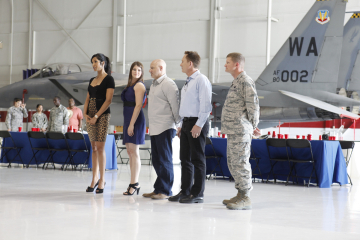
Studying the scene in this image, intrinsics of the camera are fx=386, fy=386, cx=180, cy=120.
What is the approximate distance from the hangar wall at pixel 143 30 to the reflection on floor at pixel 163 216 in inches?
359

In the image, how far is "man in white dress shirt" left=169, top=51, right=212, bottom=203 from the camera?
11.5 feet

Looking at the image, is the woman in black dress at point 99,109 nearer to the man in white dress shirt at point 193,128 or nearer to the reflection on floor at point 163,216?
the reflection on floor at point 163,216

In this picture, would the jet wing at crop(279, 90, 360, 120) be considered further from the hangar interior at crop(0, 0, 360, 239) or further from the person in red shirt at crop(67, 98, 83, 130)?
the person in red shirt at crop(67, 98, 83, 130)

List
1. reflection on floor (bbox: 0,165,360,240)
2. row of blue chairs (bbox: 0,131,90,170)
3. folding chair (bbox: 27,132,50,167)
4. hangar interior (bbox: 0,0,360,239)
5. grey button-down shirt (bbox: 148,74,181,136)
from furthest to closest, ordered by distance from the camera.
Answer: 1. folding chair (bbox: 27,132,50,167)
2. row of blue chairs (bbox: 0,131,90,170)
3. grey button-down shirt (bbox: 148,74,181,136)
4. hangar interior (bbox: 0,0,360,239)
5. reflection on floor (bbox: 0,165,360,240)

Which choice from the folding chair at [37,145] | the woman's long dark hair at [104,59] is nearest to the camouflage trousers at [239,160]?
the woman's long dark hair at [104,59]

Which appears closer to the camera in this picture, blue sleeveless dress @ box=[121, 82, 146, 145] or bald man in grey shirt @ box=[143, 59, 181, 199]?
bald man in grey shirt @ box=[143, 59, 181, 199]

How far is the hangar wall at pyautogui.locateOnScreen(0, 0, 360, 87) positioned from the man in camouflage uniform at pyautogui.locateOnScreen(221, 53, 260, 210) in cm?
959

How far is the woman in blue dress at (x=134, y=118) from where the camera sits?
3.81m

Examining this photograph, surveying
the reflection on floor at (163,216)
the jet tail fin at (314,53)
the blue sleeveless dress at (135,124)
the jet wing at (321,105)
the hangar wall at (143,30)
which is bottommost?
the reflection on floor at (163,216)

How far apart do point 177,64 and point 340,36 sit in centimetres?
676

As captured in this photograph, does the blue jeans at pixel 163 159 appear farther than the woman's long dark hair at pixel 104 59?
No

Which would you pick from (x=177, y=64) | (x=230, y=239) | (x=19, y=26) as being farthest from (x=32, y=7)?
(x=230, y=239)

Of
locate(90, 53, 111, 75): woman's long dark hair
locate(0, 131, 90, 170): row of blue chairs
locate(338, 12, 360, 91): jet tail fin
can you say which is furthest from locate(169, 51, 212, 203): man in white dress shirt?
locate(338, 12, 360, 91): jet tail fin

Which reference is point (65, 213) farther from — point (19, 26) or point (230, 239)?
point (19, 26)
